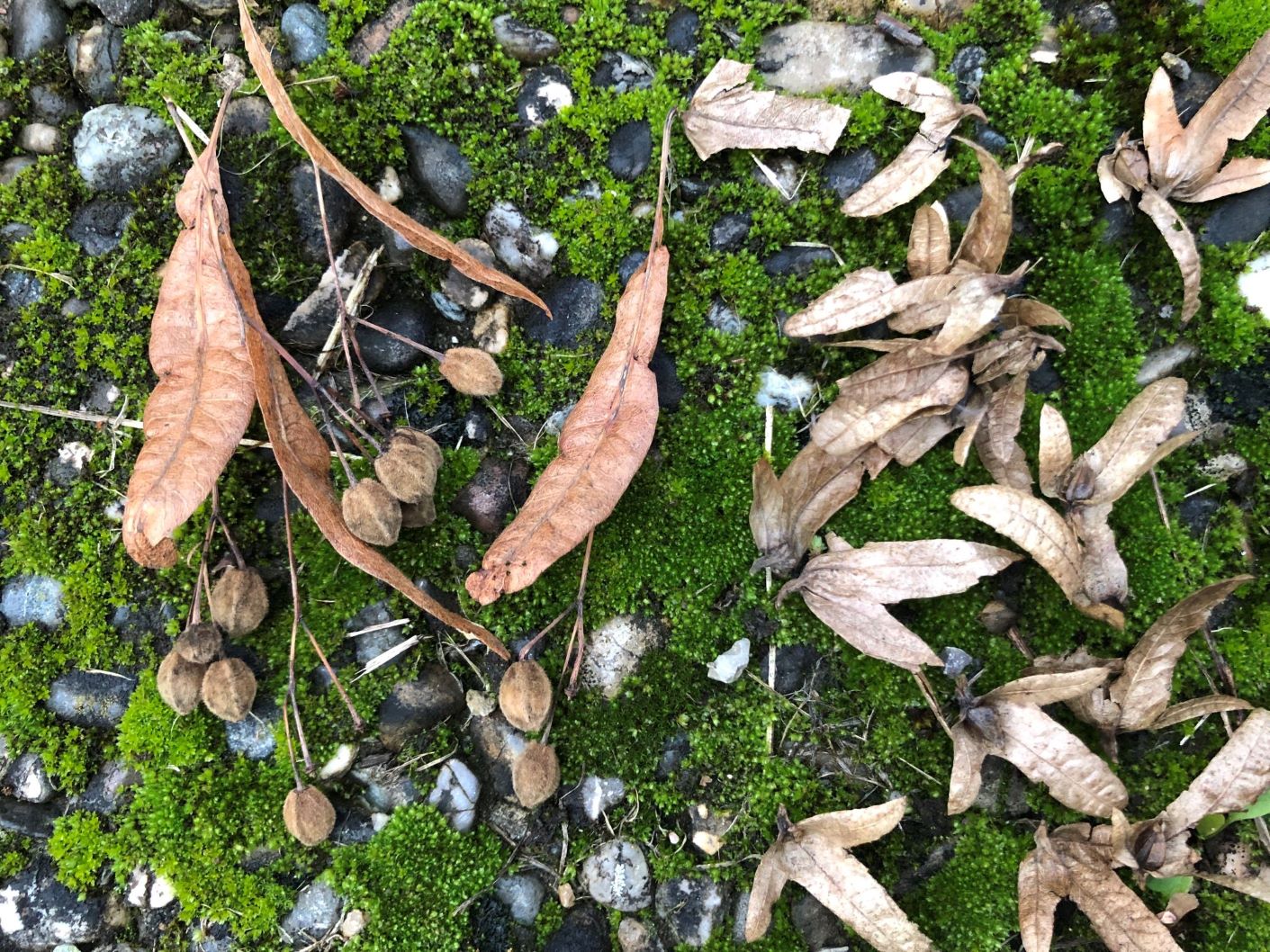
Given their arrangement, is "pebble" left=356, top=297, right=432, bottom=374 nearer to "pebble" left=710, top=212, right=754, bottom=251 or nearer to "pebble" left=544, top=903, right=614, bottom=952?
"pebble" left=710, top=212, right=754, bottom=251

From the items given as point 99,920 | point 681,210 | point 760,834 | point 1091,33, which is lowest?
point 99,920

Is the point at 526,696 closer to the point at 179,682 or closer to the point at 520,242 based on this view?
the point at 179,682

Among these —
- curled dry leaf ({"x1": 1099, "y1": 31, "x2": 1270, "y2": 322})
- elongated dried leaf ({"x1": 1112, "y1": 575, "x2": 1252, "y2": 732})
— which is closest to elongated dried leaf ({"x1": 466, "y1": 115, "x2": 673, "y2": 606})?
curled dry leaf ({"x1": 1099, "y1": 31, "x2": 1270, "y2": 322})

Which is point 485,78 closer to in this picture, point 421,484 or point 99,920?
point 421,484

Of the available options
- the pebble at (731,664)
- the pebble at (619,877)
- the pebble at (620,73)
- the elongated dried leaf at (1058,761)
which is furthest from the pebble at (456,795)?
the pebble at (620,73)

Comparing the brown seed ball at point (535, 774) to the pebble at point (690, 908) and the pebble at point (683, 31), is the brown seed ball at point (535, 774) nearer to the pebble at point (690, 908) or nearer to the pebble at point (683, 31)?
the pebble at point (690, 908)

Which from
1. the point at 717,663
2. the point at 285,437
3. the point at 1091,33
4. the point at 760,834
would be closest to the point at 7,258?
the point at 285,437

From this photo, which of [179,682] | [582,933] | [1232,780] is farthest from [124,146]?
[1232,780]
